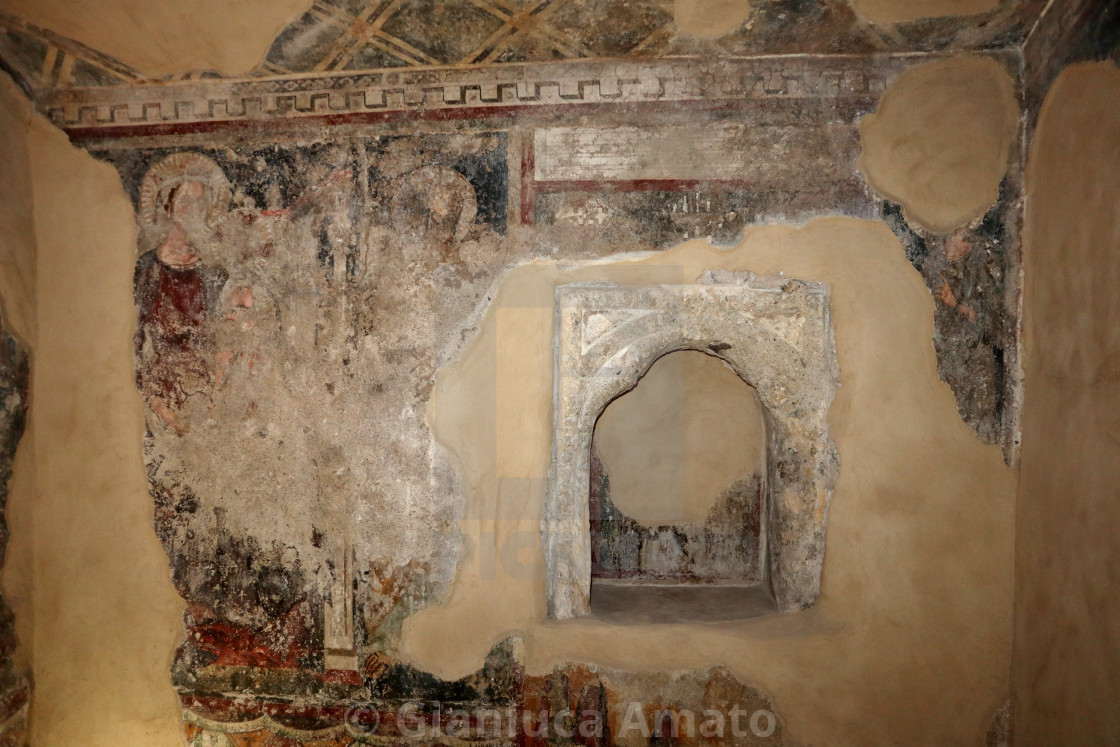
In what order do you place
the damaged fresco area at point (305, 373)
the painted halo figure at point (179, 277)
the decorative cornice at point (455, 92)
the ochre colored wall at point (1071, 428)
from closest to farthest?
the ochre colored wall at point (1071, 428)
the decorative cornice at point (455, 92)
the damaged fresco area at point (305, 373)
the painted halo figure at point (179, 277)

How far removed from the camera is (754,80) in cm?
264

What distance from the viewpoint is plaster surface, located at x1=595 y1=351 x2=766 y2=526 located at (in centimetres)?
342

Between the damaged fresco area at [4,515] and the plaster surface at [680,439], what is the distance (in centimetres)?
276

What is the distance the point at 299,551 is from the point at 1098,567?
9.85 ft

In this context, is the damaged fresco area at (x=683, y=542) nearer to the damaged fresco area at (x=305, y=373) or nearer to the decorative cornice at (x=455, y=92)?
the damaged fresco area at (x=305, y=373)

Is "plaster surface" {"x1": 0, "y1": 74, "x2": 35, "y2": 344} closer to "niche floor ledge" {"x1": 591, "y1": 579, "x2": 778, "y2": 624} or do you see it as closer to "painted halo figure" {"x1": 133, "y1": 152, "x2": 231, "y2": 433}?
"painted halo figure" {"x1": 133, "y1": 152, "x2": 231, "y2": 433}

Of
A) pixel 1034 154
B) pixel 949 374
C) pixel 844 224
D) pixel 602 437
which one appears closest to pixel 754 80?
pixel 844 224

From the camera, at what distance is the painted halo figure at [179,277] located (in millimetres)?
2861

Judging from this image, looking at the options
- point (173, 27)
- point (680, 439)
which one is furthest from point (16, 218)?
point (680, 439)

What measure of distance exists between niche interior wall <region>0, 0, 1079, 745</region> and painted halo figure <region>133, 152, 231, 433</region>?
11 millimetres

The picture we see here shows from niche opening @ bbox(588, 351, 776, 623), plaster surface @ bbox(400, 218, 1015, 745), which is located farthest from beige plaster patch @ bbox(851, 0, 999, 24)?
niche opening @ bbox(588, 351, 776, 623)

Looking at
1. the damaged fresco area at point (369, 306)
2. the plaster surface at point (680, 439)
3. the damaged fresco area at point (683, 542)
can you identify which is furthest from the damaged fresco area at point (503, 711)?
the plaster surface at point (680, 439)

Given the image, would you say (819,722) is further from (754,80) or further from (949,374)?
(754,80)

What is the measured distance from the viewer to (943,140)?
255 cm
